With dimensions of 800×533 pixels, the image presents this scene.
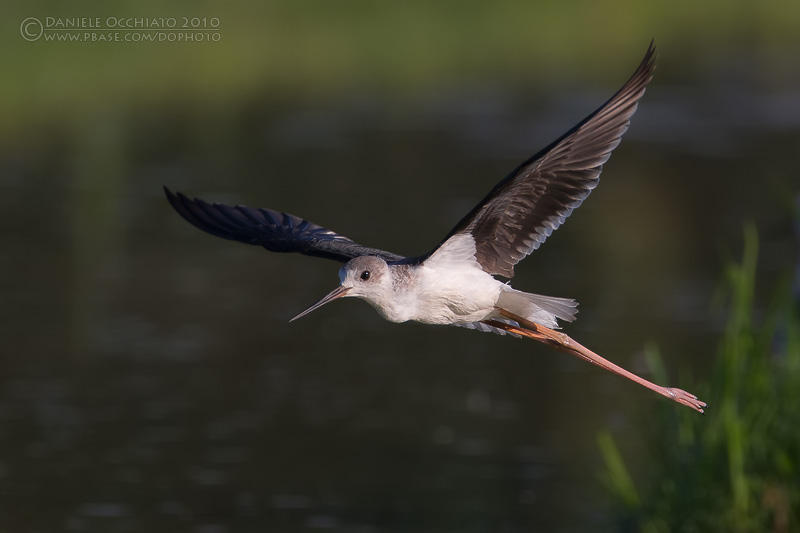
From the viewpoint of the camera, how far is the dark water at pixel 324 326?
438 inches

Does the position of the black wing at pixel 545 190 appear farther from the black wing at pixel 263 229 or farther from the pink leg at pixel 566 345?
the black wing at pixel 263 229

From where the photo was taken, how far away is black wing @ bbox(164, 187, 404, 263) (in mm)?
6975

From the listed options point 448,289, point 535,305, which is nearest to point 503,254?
point 535,305

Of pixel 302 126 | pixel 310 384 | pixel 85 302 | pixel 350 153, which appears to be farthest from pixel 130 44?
pixel 310 384

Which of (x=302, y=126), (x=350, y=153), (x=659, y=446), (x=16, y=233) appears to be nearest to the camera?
(x=659, y=446)

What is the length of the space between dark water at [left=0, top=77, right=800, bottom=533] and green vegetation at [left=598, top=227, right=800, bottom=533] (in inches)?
22.3

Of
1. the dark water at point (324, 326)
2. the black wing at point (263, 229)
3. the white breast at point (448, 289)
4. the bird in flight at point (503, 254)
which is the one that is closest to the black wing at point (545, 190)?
the bird in flight at point (503, 254)

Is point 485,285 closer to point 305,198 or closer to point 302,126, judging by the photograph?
point 305,198

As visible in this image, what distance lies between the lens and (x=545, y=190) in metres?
6.34

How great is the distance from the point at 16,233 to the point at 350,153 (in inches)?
209

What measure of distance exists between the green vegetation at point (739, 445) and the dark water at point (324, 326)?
22.3 inches

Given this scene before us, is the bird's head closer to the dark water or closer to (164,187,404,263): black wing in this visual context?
(164,187,404,263): black wing

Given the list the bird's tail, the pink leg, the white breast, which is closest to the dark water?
the pink leg

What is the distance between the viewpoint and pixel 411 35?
25.3m
